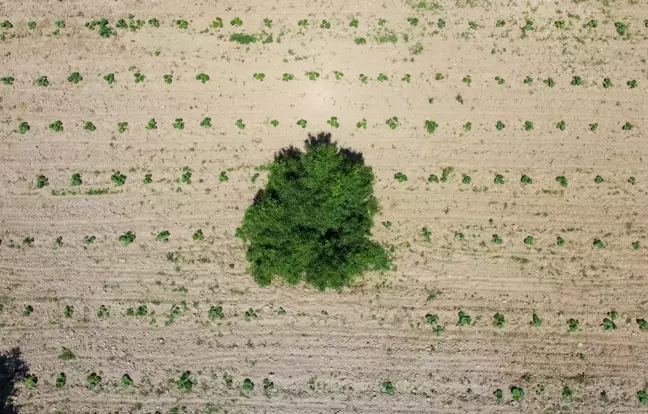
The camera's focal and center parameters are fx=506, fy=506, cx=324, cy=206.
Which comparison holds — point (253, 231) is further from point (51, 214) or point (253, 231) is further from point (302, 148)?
point (51, 214)

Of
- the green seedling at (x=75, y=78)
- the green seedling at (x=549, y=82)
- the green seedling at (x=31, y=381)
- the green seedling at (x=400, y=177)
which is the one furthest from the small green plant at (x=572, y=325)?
the green seedling at (x=75, y=78)

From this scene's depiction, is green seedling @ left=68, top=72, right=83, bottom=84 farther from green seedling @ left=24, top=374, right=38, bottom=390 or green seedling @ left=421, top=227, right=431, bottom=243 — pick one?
green seedling @ left=421, top=227, right=431, bottom=243

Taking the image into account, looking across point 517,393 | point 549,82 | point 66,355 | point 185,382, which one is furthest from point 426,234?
point 66,355

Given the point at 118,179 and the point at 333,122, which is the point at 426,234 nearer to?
the point at 333,122

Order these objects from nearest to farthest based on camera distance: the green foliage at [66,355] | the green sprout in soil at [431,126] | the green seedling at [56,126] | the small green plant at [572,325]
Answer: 1. the green foliage at [66,355]
2. the small green plant at [572,325]
3. the green sprout in soil at [431,126]
4. the green seedling at [56,126]

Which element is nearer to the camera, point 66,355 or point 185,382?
point 185,382

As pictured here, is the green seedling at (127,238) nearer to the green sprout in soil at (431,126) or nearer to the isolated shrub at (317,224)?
the isolated shrub at (317,224)
